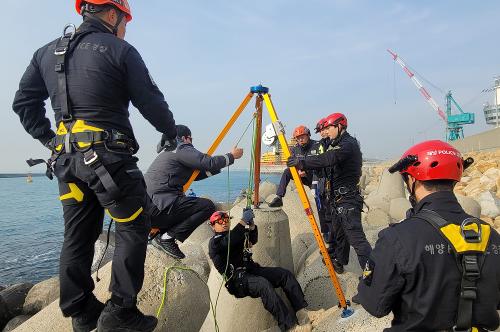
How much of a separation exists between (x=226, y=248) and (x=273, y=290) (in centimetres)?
98

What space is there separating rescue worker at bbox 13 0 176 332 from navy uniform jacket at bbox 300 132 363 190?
3265 mm

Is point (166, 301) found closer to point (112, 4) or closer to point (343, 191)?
point (343, 191)

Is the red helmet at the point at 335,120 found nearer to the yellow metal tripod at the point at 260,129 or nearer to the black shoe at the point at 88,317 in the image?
the yellow metal tripod at the point at 260,129

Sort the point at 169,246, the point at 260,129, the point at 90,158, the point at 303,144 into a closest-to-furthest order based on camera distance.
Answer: the point at 90,158 < the point at 169,246 < the point at 260,129 < the point at 303,144

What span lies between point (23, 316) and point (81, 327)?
22.9ft

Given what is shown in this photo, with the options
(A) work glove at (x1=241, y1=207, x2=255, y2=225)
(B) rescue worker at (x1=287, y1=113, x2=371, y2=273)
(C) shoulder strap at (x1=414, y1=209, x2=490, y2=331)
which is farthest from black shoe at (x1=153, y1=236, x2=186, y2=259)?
(C) shoulder strap at (x1=414, y1=209, x2=490, y2=331)

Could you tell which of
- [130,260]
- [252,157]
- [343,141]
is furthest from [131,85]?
[343,141]

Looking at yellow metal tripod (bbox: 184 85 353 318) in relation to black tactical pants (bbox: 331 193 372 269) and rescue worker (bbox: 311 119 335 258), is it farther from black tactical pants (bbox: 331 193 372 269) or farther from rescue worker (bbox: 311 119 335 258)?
rescue worker (bbox: 311 119 335 258)

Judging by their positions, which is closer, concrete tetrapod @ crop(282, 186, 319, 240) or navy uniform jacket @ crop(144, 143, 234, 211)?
navy uniform jacket @ crop(144, 143, 234, 211)

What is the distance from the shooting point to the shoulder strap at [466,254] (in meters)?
2.44

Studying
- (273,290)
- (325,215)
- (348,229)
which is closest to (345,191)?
(348,229)

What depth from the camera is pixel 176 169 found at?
601 cm

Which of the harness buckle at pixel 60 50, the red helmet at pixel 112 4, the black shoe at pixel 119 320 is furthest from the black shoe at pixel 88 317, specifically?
the red helmet at pixel 112 4

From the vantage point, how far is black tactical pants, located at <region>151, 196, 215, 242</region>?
5.70 metres
